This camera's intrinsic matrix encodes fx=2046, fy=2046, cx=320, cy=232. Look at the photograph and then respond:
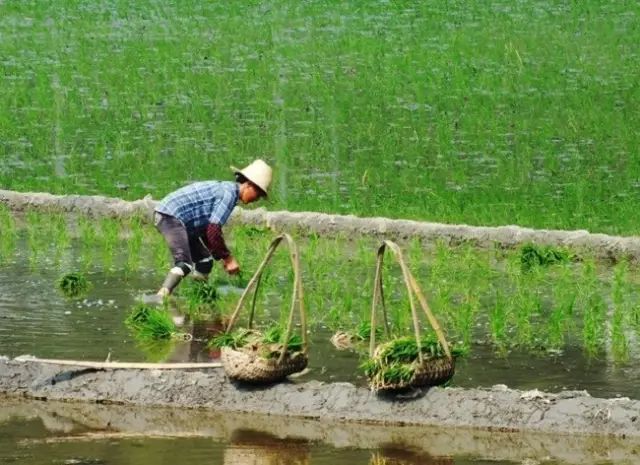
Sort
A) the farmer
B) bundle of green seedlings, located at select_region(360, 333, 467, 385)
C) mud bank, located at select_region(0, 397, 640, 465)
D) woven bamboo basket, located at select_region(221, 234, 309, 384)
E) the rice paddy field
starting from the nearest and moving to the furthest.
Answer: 1. mud bank, located at select_region(0, 397, 640, 465)
2. bundle of green seedlings, located at select_region(360, 333, 467, 385)
3. woven bamboo basket, located at select_region(221, 234, 309, 384)
4. the farmer
5. the rice paddy field

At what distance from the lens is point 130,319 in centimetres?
960

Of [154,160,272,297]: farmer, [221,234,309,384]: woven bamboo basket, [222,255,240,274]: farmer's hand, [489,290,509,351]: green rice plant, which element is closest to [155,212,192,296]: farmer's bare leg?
[154,160,272,297]: farmer

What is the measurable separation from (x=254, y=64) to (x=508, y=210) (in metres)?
7.77

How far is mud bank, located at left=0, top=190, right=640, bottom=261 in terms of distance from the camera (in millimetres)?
11570

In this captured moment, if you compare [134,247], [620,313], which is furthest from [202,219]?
[620,313]

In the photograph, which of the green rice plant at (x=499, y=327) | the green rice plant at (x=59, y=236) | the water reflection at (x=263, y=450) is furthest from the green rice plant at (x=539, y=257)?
the water reflection at (x=263, y=450)

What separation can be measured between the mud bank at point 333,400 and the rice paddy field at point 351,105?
462 cm

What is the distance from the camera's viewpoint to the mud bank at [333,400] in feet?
24.5

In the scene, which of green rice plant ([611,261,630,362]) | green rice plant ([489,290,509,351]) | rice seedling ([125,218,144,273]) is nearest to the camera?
green rice plant ([611,261,630,362])

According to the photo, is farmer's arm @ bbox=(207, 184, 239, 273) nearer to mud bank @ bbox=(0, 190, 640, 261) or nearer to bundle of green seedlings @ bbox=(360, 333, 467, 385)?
mud bank @ bbox=(0, 190, 640, 261)

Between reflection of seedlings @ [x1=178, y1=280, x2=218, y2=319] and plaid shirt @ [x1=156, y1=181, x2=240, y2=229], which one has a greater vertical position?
plaid shirt @ [x1=156, y1=181, x2=240, y2=229]

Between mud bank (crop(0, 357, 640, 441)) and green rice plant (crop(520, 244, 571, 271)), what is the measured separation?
3358 mm

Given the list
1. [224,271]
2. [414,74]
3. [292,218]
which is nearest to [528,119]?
[414,74]

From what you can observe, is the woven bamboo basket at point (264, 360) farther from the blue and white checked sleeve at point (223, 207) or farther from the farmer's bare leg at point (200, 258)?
the farmer's bare leg at point (200, 258)
